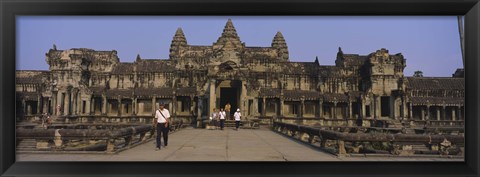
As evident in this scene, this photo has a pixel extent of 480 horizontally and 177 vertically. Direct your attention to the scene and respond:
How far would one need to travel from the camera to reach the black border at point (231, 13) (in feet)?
19.9

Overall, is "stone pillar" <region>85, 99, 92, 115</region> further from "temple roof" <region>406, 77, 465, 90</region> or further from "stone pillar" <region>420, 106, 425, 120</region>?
"stone pillar" <region>420, 106, 425, 120</region>

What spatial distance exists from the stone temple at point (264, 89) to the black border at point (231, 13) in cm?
2673

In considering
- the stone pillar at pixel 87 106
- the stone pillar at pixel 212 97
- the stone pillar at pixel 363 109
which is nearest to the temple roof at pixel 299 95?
the stone pillar at pixel 363 109

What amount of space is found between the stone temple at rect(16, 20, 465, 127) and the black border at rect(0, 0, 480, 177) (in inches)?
1053

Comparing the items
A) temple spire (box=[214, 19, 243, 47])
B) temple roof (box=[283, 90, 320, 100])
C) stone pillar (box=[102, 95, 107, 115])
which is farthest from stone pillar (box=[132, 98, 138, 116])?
temple roof (box=[283, 90, 320, 100])

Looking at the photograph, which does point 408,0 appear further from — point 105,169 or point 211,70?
point 211,70

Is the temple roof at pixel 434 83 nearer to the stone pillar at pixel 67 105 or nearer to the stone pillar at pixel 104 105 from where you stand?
the stone pillar at pixel 104 105

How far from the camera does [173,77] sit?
126 ft

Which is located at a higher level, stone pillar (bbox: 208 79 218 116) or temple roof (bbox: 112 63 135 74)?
temple roof (bbox: 112 63 135 74)

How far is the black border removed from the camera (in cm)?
607

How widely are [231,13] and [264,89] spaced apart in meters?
30.1

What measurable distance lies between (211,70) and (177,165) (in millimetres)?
22626

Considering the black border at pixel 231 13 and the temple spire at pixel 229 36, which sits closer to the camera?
the black border at pixel 231 13
